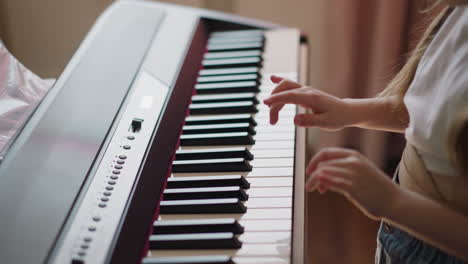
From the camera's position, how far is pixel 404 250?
1089mm

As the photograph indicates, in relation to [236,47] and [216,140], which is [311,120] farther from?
[236,47]

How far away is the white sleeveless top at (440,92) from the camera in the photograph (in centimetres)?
90

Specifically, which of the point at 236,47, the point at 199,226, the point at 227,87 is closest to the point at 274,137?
the point at 227,87

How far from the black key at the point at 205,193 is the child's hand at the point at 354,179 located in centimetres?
26

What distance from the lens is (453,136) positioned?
875 millimetres

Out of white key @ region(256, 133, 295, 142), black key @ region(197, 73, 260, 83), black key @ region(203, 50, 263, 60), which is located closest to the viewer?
white key @ region(256, 133, 295, 142)

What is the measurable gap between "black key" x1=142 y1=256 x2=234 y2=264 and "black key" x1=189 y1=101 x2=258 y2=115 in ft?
1.71

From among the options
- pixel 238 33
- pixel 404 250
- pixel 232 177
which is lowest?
pixel 404 250

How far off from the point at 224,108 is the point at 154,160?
307 mm

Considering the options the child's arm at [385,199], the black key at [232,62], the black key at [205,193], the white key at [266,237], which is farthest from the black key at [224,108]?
the child's arm at [385,199]

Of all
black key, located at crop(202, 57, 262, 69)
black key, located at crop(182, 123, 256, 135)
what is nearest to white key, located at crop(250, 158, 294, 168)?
black key, located at crop(182, 123, 256, 135)

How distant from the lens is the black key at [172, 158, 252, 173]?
1.21 metres

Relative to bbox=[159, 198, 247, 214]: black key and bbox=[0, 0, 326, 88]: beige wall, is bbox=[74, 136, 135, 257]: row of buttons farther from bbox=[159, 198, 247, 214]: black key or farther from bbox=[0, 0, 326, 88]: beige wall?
bbox=[0, 0, 326, 88]: beige wall

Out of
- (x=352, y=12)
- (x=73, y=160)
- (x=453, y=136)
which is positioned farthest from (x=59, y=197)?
(x=352, y=12)
